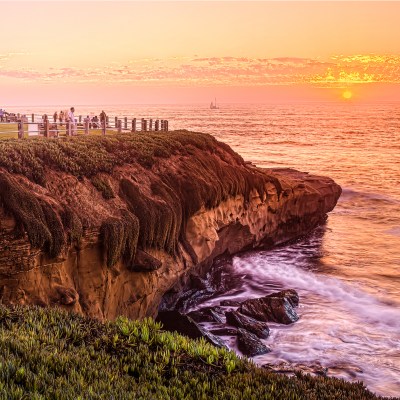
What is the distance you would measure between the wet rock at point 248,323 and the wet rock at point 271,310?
721mm

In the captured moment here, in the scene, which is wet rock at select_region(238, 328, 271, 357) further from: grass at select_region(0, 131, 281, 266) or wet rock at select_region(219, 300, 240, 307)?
grass at select_region(0, 131, 281, 266)

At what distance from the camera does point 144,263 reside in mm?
16938

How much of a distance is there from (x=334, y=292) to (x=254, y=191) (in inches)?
289

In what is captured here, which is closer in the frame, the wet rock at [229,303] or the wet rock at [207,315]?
the wet rock at [207,315]

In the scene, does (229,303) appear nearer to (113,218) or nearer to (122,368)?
(113,218)

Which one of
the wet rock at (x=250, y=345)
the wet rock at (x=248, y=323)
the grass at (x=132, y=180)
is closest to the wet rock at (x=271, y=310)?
the wet rock at (x=248, y=323)

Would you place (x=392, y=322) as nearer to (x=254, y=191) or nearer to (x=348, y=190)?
(x=254, y=191)

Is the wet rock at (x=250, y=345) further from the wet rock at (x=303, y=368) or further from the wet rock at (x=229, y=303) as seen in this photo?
the wet rock at (x=229, y=303)

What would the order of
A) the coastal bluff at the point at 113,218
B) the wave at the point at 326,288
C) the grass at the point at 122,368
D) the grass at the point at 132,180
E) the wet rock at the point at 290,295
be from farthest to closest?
the wet rock at the point at 290,295 → the wave at the point at 326,288 → the grass at the point at 132,180 → the coastal bluff at the point at 113,218 → the grass at the point at 122,368

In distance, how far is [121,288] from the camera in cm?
1666

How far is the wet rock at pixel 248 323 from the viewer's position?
18494 mm

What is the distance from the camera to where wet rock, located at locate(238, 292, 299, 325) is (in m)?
19.9

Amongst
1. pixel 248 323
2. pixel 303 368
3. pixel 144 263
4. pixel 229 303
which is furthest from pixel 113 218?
pixel 229 303

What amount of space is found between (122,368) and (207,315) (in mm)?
11894
